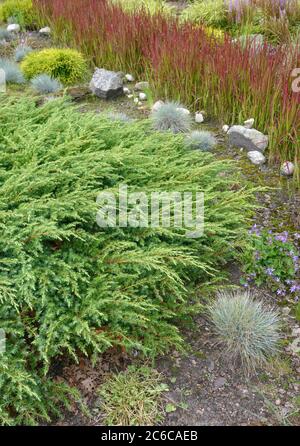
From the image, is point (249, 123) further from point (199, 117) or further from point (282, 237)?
point (282, 237)

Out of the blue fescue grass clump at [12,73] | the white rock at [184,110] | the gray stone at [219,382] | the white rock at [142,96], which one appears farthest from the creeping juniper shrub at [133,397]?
the blue fescue grass clump at [12,73]

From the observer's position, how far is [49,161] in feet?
9.61

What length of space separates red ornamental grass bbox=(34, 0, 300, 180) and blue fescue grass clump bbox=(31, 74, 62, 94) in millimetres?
942

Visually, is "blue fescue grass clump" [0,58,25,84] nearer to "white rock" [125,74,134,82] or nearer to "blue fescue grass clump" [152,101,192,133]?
"white rock" [125,74,134,82]

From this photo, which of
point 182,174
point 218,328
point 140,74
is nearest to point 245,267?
point 218,328

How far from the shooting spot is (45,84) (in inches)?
197

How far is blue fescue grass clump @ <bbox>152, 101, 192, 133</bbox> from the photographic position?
13.7 ft

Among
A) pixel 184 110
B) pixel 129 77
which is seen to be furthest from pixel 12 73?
pixel 184 110

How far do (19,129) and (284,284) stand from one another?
6.88ft

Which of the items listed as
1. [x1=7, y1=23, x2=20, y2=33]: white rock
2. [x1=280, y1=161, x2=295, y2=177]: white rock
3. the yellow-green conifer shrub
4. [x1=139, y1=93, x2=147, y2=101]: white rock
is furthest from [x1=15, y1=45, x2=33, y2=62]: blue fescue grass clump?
[x1=280, y1=161, x2=295, y2=177]: white rock

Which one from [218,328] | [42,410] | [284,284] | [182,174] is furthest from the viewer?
[182,174]

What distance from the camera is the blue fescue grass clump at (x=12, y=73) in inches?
207

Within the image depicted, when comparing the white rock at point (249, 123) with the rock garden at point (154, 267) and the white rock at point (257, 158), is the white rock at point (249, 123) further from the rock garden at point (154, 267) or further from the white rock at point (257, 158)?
the white rock at point (257, 158)
